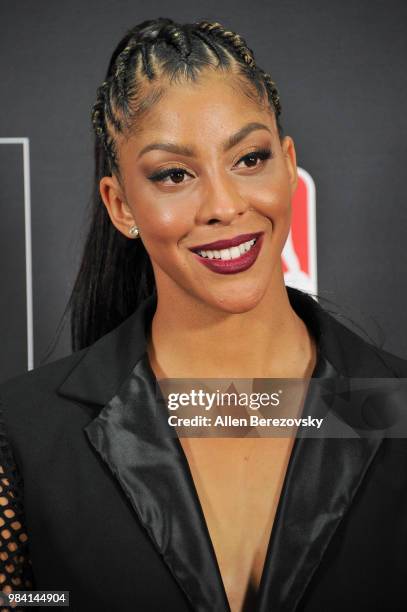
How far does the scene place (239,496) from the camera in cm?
120

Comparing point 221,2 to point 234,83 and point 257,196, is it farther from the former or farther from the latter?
point 257,196

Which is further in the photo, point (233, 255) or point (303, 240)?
point (303, 240)

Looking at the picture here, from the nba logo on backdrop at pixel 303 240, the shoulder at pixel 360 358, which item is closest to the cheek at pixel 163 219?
the shoulder at pixel 360 358

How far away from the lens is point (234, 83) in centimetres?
119

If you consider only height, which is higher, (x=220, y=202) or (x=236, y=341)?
(x=220, y=202)

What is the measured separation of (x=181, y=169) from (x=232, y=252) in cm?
Result: 12

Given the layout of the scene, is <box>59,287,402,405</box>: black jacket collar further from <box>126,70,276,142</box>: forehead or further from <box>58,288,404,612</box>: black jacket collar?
<box>126,70,276,142</box>: forehead

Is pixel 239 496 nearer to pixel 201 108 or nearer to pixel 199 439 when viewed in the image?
pixel 199 439

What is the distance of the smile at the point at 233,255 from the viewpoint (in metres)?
1.17

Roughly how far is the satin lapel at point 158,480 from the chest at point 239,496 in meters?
0.04

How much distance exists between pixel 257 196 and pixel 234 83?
154 mm

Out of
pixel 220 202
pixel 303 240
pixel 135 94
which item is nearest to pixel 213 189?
pixel 220 202

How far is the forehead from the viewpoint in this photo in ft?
3.79

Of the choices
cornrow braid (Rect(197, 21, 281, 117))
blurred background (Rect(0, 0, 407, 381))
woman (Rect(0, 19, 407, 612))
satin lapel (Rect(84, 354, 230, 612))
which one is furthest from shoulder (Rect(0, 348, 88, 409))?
cornrow braid (Rect(197, 21, 281, 117))
